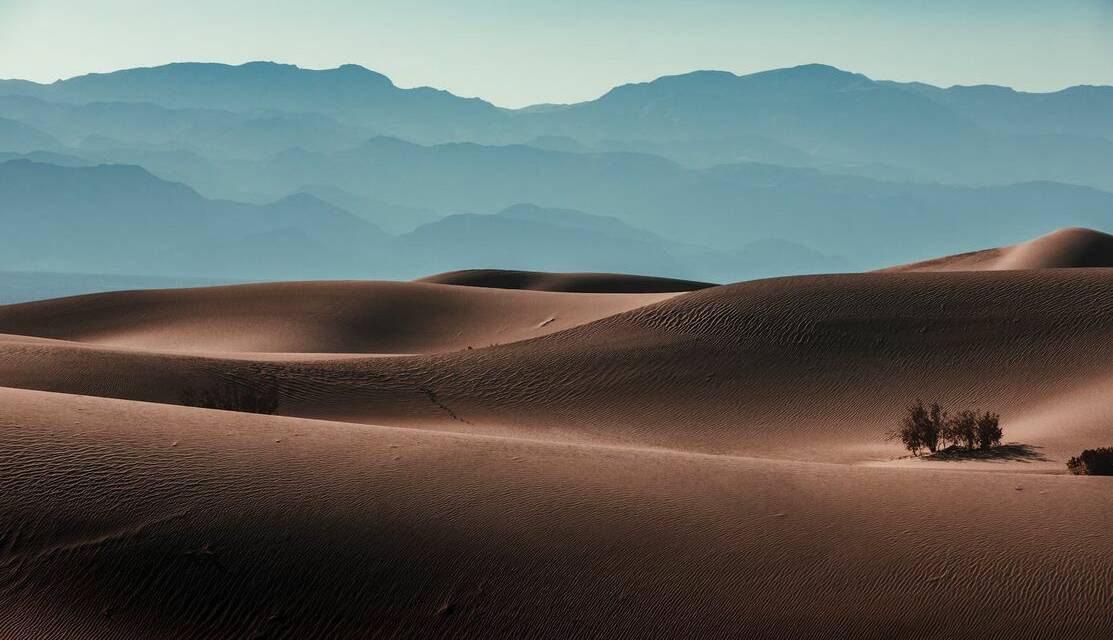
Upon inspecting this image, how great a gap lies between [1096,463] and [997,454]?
2986 mm

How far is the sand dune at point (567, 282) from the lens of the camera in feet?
223

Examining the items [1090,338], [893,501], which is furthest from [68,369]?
[1090,338]

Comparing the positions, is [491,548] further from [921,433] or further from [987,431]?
[987,431]

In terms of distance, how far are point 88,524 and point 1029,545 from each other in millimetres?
6868

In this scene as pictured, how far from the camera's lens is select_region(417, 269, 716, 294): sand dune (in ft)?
223

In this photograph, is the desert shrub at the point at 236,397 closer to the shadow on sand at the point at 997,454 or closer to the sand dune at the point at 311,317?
the shadow on sand at the point at 997,454

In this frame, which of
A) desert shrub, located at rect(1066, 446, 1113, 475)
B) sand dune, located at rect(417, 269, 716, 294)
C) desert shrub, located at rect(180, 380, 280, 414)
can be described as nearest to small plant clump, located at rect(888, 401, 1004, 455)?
desert shrub, located at rect(1066, 446, 1113, 475)

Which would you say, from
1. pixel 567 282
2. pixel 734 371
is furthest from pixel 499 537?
pixel 567 282

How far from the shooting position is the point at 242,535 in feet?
27.5

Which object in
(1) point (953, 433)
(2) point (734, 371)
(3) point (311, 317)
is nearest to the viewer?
(1) point (953, 433)

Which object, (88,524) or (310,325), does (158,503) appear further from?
(310,325)

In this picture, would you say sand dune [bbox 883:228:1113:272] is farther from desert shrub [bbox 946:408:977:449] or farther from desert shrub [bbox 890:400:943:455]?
desert shrub [bbox 890:400:943:455]

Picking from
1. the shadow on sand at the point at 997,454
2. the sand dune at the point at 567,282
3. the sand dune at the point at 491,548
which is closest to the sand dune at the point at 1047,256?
the sand dune at the point at 567,282

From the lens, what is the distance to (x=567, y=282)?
233 feet
